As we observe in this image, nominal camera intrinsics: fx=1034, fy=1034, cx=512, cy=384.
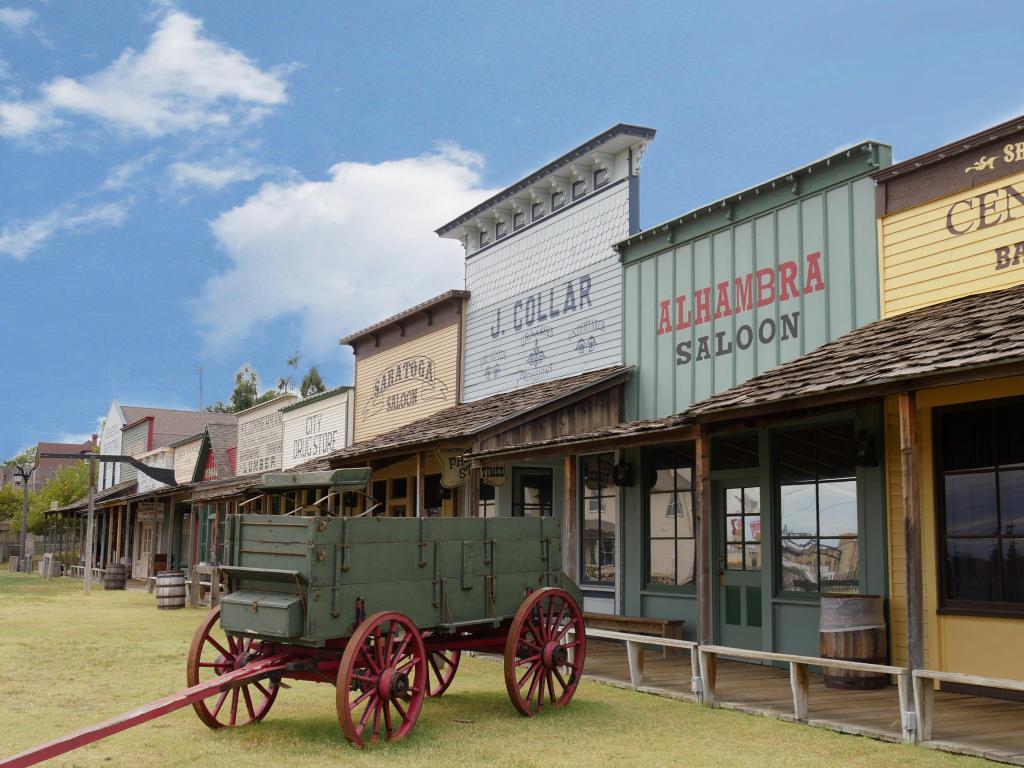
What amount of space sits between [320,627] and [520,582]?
2.07 meters

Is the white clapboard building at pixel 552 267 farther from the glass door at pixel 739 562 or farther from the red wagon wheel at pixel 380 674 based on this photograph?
the red wagon wheel at pixel 380 674

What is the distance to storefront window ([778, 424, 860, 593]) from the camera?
1029cm

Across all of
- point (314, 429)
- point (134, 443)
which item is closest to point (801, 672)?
point (314, 429)

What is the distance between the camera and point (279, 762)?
6566mm

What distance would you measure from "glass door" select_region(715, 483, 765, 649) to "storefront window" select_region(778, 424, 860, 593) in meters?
0.40

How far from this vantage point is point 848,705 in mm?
8469

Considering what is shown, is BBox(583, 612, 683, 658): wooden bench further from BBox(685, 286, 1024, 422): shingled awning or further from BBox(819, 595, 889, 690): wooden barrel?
BBox(685, 286, 1024, 422): shingled awning

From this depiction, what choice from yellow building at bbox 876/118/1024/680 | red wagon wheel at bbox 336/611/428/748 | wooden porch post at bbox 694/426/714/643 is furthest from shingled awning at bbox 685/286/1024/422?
red wagon wheel at bbox 336/611/428/748

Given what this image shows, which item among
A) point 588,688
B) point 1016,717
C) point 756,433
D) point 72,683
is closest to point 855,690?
point 1016,717

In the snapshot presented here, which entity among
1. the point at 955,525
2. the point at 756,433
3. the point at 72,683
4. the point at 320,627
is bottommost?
the point at 72,683

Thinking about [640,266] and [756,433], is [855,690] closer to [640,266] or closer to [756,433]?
[756,433]

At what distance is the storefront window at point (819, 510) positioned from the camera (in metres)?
10.3

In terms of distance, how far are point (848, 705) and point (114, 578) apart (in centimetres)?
2509

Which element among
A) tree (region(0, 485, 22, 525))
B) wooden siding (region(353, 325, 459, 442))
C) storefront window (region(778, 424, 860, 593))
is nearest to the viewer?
storefront window (region(778, 424, 860, 593))
